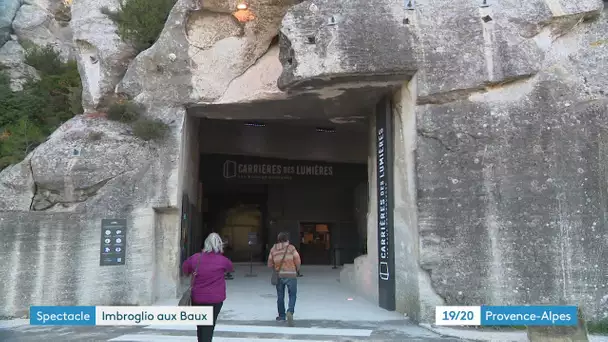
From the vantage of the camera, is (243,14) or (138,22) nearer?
(243,14)

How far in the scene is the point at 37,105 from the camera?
13820 mm

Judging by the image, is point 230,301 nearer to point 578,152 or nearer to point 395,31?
point 395,31

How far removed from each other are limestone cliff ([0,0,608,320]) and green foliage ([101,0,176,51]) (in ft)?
9.48

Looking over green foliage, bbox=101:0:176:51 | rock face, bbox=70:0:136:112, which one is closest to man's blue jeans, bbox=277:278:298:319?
rock face, bbox=70:0:136:112

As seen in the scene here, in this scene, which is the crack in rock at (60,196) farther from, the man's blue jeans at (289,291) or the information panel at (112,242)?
the man's blue jeans at (289,291)

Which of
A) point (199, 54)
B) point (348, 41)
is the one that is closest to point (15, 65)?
point (199, 54)

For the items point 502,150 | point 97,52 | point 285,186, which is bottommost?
point 502,150

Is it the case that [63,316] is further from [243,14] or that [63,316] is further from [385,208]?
[243,14]

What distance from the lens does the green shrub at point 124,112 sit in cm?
1066

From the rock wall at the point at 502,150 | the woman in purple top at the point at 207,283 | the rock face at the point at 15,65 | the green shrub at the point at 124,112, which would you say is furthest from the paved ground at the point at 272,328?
the rock face at the point at 15,65

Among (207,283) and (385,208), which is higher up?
(385,208)

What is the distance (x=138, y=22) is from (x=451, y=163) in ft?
26.9

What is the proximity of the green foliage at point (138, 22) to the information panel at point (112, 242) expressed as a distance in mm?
4630

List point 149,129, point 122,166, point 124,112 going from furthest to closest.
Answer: point 124,112 < point 149,129 < point 122,166
